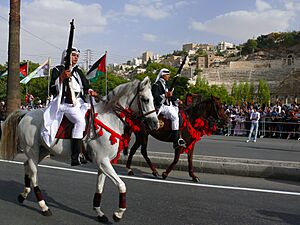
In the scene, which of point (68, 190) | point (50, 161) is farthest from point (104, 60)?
point (68, 190)

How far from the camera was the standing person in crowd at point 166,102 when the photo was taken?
9.57 meters

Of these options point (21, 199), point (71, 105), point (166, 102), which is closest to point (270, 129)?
point (166, 102)

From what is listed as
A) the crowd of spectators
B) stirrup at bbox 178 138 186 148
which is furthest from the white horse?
the crowd of spectators

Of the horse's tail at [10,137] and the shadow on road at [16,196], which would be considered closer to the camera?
the shadow on road at [16,196]

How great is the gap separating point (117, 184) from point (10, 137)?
9.33 feet

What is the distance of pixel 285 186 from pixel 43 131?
5745 millimetres

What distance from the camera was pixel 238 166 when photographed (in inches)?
405

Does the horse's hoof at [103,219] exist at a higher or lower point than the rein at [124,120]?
lower

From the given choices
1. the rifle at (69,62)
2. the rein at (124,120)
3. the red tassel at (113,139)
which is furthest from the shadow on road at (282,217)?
the rifle at (69,62)

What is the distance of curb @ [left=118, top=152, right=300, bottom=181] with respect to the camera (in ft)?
32.2

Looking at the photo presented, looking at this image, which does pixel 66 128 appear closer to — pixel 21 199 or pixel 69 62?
pixel 69 62

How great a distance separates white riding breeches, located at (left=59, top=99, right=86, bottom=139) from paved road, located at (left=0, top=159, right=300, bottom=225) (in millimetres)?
1461

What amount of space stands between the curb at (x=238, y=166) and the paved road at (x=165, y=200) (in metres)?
0.27

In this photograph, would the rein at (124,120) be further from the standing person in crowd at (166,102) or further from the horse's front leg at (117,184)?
the standing person in crowd at (166,102)
